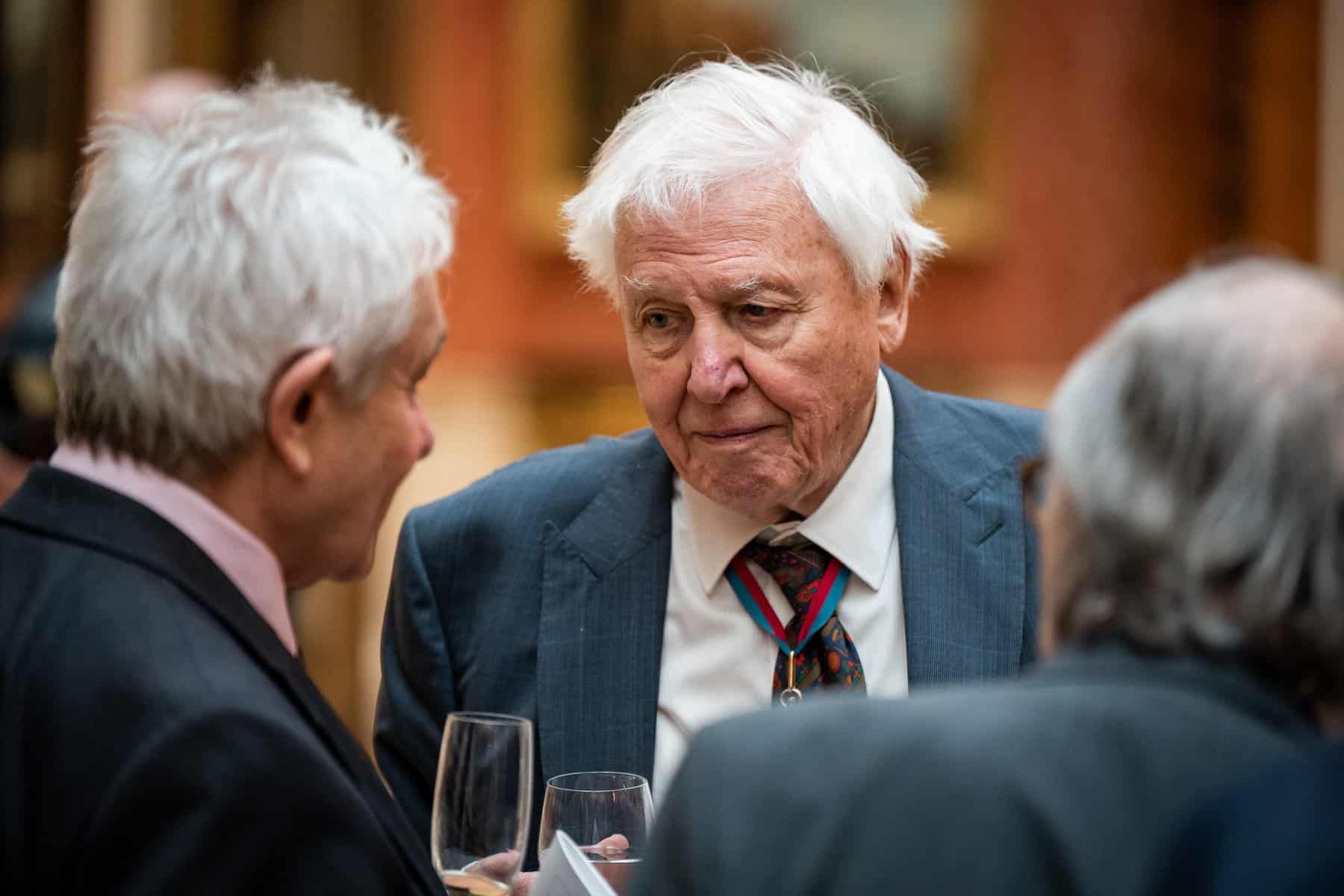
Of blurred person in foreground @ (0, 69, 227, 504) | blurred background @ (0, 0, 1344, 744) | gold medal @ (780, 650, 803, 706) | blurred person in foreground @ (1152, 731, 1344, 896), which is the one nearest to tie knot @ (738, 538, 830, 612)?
gold medal @ (780, 650, 803, 706)

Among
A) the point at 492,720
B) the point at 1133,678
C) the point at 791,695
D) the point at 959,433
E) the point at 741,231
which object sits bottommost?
the point at 791,695

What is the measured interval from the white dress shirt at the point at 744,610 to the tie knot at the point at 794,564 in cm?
1

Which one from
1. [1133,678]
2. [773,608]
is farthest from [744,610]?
[1133,678]

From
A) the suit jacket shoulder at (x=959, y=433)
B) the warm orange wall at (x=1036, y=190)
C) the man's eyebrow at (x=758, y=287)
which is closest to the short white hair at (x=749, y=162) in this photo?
the man's eyebrow at (x=758, y=287)

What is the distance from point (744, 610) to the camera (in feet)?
8.98

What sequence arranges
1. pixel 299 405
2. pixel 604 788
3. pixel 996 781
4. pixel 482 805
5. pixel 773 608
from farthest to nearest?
pixel 773 608, pixel 604 788, pixel 482 805, pixel 299 405, pixel 996 781

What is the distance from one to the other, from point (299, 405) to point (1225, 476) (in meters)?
1.01

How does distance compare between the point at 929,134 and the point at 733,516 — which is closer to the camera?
the point at 733,516

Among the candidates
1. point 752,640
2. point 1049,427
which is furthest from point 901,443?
point 1049,427

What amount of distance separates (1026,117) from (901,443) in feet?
22.6

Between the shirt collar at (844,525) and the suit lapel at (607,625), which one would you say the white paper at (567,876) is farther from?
the shirt collar at (844,525)

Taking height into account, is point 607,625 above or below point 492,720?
below

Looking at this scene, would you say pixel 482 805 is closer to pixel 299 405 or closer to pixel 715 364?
pixel 299 405

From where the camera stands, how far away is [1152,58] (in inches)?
366
